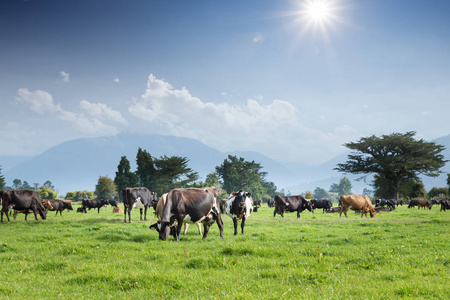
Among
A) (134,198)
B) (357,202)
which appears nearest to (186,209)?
(134,198)

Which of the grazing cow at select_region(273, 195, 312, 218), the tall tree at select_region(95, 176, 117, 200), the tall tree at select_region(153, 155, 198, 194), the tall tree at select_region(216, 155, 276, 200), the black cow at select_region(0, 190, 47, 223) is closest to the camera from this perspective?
the black cow at select_region(0, 190, 47, 223)

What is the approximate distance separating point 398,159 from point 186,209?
210ft

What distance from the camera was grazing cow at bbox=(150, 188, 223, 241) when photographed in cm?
1286

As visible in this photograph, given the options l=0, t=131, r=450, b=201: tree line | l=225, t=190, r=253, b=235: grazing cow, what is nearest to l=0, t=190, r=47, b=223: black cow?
l=225, t=190, r=253, b=235: grazing cow

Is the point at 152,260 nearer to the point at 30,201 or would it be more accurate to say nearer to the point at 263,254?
the point at 263,254

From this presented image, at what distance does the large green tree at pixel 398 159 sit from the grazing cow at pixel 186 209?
61785 millimetres

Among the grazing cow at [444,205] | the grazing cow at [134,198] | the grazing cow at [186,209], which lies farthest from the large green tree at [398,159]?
the grazing cow at [186,209]

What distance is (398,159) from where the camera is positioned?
2534 inches

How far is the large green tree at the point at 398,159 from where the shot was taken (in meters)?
64.5

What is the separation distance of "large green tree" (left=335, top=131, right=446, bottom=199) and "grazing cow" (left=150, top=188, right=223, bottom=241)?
6178 centimetres

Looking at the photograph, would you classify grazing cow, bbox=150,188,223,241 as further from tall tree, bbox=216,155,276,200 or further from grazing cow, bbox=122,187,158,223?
tall tree, bbox=216,155,276,200

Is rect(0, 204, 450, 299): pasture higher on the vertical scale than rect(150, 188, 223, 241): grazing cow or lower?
lower

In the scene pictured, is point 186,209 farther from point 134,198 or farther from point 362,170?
point 362,170

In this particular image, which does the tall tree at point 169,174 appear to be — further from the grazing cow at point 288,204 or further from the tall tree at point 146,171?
the grazing cow at point 288,204
